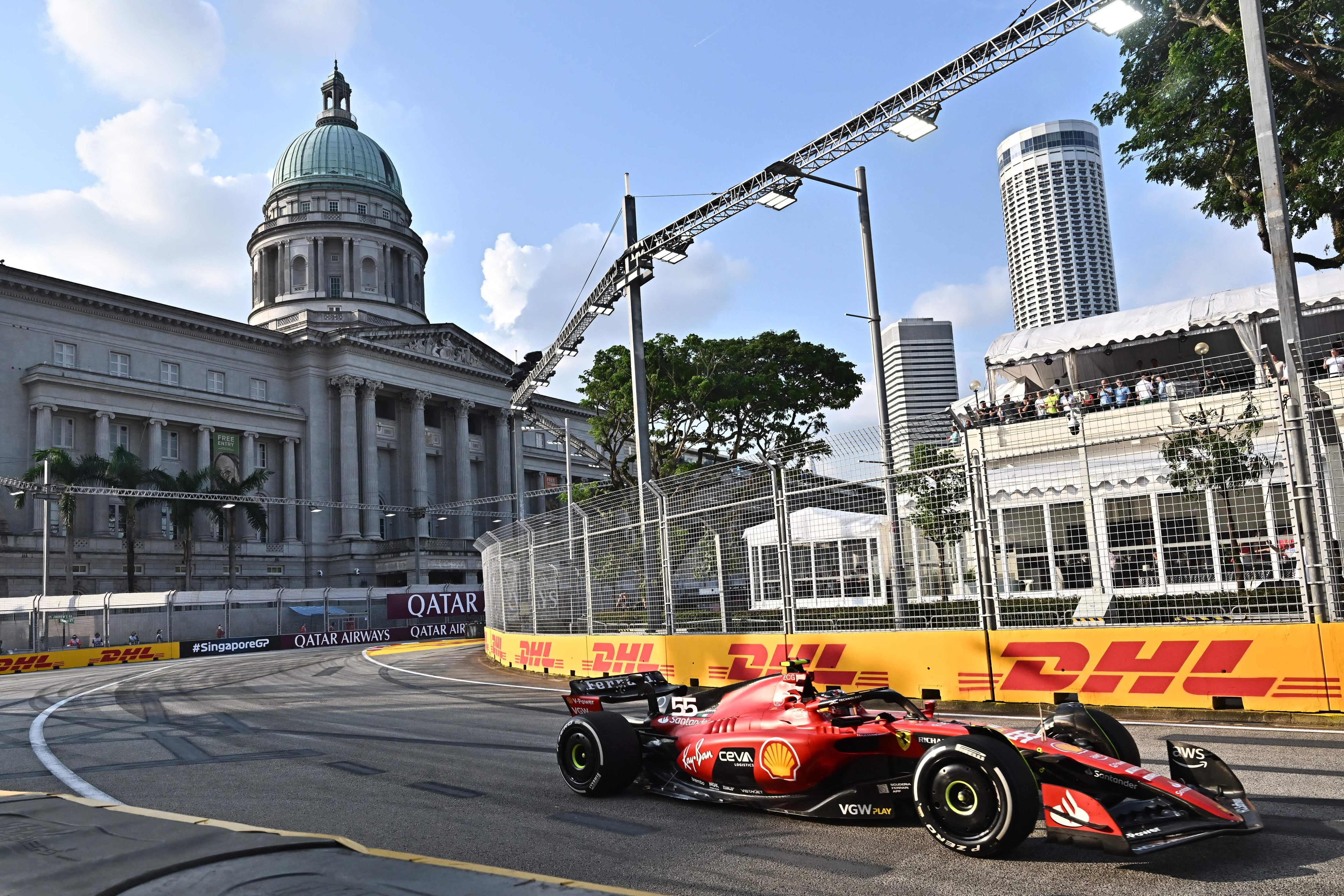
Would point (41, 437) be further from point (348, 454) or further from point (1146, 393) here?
point (1146, 393)

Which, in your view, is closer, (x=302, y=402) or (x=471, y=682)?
(x=471, y=682)

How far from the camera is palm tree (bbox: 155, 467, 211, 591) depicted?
172ft

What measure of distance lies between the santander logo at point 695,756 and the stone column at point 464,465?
231ft

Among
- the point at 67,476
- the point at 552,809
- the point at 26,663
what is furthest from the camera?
the point at 67,476

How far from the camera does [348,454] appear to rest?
68875 mm

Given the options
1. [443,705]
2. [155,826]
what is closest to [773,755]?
[155,826]

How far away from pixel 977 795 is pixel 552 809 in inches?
129

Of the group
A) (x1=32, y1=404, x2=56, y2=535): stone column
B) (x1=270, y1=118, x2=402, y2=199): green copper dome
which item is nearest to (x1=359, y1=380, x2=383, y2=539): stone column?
(x1=32, y1=404, x2=56, y2=535): stone column

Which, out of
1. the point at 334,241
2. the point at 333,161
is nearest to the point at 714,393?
the point at 334,241

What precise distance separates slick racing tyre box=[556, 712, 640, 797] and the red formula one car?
12 mm

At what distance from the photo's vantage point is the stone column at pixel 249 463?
63.2m

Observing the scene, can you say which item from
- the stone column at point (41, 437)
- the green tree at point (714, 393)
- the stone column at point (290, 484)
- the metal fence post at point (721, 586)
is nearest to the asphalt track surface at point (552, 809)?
the metal fence post at point (721, 586)

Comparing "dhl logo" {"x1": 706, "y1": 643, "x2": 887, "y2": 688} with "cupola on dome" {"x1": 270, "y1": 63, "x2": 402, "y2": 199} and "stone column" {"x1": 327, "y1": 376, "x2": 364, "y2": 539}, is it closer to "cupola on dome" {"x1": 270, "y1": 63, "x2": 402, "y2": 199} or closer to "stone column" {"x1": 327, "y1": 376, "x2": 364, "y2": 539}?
"stone column" {"x1": 327, "y1": 376, "x2": 364, "y2": 539}

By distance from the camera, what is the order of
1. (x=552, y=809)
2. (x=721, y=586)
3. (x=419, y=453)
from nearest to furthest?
(x=552, y=809)
(x=721, y=586)
(x=419, y=453)
